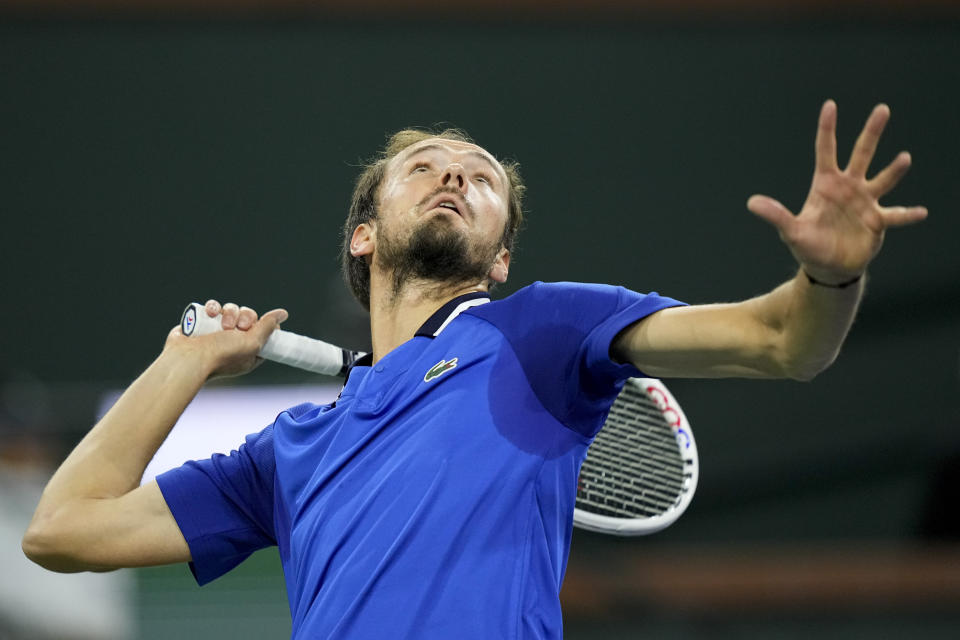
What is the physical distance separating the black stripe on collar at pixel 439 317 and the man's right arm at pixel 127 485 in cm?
63

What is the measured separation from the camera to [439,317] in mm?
2459

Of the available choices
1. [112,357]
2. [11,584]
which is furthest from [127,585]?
[112,357]

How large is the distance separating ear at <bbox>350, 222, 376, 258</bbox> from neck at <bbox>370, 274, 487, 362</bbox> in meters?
0.23

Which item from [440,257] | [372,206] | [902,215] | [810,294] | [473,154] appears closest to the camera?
[902,215]

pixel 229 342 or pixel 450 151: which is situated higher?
pixel 450 151

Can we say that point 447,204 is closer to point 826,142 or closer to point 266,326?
point 266,326

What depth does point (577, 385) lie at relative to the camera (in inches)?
85.2

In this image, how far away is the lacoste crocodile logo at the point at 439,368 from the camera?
2.28 meters

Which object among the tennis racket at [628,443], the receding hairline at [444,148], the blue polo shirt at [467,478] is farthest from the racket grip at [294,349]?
the blue polo shirt at [467,478]

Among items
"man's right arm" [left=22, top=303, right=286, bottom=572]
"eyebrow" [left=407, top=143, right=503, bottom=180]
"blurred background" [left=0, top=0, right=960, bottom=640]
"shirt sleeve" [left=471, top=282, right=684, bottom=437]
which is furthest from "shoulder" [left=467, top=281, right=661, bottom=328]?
"blurred background" [left=0, top=0, right=960, bottom=640]

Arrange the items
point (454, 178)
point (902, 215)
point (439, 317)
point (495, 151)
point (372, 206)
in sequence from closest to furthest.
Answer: point (902, 215) → point (439, 317) → point (454, 178) → point (372, 206) → point (495, 151)

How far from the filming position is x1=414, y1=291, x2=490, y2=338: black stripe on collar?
2441 millimetres

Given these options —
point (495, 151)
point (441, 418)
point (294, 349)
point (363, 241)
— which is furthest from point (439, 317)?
point (495, 151)

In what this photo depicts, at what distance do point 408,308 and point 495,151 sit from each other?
5612 mm
